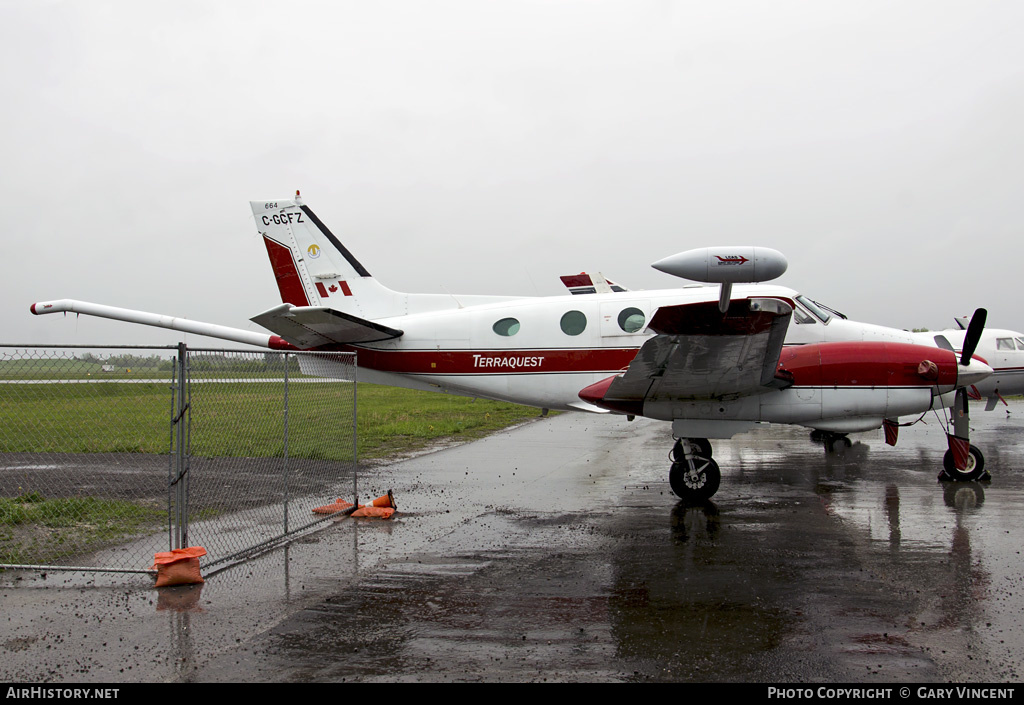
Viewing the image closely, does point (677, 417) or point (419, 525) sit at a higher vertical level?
point (677, 417)

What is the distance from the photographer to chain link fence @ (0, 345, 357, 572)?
6.11 m

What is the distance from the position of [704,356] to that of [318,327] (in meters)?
5.91

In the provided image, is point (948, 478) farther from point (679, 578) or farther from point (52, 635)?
point (52, 635)

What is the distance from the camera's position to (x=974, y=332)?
10117 millimetres

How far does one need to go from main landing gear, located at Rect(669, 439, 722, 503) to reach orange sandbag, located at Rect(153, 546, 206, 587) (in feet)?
20.6

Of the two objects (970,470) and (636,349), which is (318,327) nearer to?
(636,349)

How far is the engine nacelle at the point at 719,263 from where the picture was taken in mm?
5977

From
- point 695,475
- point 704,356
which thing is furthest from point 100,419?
point 695,475

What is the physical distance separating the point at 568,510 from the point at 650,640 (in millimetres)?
4612

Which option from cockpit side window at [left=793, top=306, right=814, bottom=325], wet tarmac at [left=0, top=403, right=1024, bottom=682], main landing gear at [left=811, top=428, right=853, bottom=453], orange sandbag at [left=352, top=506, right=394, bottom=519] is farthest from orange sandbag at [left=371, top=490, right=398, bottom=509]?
main landing gear at [left=811, top=428, right=853, bottom=453]

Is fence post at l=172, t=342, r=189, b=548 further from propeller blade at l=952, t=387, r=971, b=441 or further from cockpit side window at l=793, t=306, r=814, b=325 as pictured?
propeller blade at l=952, t=387, r=971, b=441

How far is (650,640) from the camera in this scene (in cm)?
463

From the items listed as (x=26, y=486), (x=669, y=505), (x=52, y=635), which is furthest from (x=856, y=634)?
(x=26, y=486)

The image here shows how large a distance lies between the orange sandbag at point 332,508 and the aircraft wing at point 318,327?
284 cm
